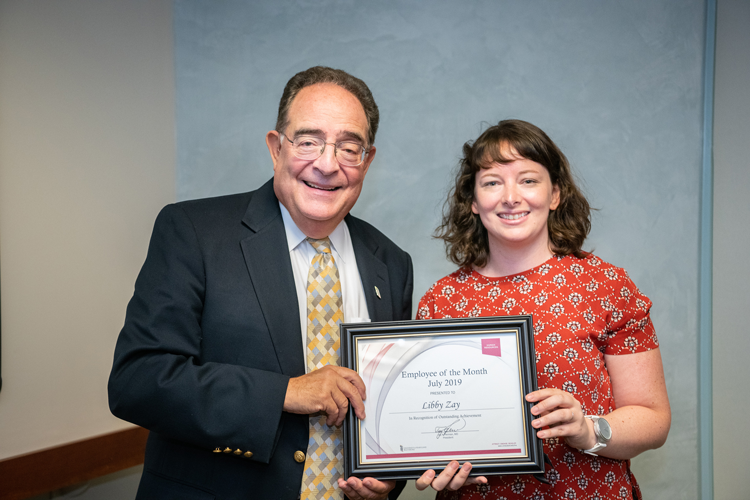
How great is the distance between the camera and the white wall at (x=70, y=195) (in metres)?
2.49

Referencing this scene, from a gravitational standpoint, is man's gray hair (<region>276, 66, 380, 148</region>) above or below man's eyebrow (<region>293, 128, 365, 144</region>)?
above

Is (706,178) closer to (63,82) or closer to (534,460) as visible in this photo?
(534,460)

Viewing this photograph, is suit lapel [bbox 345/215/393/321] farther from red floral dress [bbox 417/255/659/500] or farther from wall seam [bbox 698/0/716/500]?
wall seam [bbox 698/0/716/500]

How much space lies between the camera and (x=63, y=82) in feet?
9.02

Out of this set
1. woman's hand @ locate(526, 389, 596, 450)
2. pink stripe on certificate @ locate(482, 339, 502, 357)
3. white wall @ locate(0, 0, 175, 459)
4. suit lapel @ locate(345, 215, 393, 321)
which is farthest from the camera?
white wall @ locate(0, 0, 175, 459)

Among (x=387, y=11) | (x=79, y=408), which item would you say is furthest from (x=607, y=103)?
(x=79, y=408)

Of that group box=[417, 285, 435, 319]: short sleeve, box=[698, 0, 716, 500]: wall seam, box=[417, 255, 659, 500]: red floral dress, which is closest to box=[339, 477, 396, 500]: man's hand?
box=[417, 255, 659, 500]: red floral dress

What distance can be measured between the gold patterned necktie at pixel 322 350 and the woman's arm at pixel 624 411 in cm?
63

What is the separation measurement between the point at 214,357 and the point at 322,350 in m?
0.34

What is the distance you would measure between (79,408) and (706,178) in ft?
11.1

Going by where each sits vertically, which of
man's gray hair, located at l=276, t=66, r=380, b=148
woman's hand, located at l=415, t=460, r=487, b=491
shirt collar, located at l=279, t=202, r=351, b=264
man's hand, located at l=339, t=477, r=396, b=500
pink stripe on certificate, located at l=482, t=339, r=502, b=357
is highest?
man's gray hair, located at l=276, t=66, r=380, b=148

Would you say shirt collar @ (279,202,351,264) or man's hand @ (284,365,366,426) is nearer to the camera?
man's hand @ (284,365,366,426)

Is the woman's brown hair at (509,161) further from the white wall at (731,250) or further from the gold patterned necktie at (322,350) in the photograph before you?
the white wall at (731,250)

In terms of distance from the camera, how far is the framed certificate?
1607 mm
